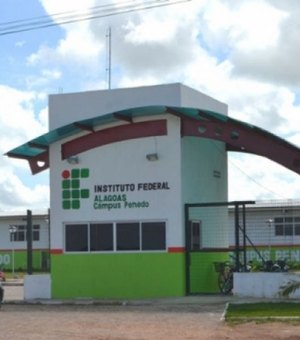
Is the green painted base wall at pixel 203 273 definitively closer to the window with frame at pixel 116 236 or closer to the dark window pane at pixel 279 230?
the window with frame at pixel 116 236

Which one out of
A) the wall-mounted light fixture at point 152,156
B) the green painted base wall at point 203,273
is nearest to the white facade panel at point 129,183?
the wall-mounted light fixture at point 152,156

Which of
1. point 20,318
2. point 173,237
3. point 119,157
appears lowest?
point 20,318

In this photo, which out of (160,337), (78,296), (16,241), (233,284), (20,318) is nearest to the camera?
(160,337)

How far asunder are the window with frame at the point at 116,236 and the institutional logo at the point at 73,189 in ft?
2.31

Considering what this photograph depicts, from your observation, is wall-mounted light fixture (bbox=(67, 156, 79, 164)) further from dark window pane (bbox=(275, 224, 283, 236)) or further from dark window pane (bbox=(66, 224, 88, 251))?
dark window pane (bbox=(275, 224, 283, 236))

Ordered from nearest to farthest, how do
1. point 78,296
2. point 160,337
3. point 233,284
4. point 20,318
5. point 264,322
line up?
point 160,337, point 264,322, point 20,318, point 233,284, point 78,296

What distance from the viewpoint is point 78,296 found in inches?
987

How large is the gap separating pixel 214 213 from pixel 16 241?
36436 millimetres

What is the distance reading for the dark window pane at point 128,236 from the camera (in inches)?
964

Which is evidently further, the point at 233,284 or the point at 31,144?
the point at 31,144

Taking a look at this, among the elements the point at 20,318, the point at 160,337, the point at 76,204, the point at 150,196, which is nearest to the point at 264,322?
the point at 160,337

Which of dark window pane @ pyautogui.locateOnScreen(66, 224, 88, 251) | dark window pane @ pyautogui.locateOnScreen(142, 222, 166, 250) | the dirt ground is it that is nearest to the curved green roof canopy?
dark window pane @ pyautogui.locateOnScreen(66, 224, 88, 251)

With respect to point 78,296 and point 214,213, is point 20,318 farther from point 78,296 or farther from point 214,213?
point 214,213

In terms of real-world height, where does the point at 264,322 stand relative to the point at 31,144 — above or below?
Result: below
